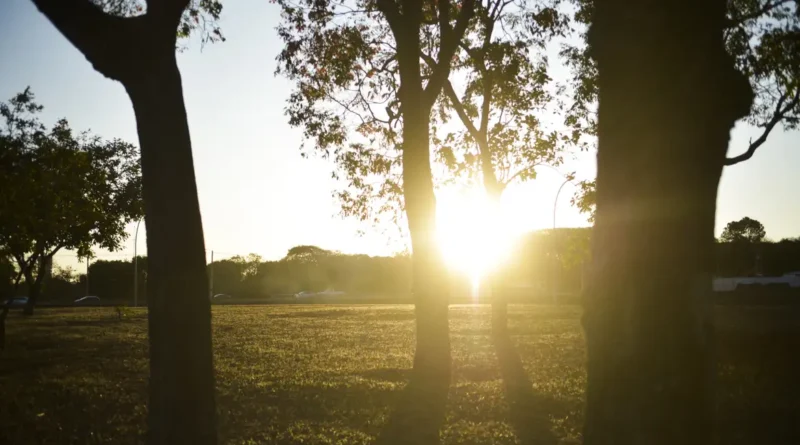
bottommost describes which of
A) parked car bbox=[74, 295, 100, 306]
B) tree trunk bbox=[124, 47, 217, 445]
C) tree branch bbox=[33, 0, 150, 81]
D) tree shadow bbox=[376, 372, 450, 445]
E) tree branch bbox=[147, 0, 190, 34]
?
parked car bbox=[74, 295, 100, 306]

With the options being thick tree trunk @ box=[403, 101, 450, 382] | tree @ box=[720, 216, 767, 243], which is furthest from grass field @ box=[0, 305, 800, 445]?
tree @ box=[720, 216, 767, 243]

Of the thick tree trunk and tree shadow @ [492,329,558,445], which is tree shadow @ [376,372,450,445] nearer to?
the thick tree trunk

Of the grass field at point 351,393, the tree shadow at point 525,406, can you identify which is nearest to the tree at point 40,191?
the grass field at point 351,393

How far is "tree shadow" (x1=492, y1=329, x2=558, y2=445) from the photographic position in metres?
8.41

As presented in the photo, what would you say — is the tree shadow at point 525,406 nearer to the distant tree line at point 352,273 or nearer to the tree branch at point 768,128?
the tree branch at point 768,128

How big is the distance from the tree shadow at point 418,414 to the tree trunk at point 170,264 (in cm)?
310

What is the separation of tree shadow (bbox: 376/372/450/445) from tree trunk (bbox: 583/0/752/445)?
484 centimetres

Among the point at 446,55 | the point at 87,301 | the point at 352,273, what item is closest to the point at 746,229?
the point at 352,273

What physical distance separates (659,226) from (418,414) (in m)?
6.62

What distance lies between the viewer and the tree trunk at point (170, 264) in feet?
18.2

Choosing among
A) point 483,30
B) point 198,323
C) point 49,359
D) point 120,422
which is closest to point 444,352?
point 120,422

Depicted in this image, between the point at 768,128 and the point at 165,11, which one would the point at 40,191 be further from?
the point at 768,128

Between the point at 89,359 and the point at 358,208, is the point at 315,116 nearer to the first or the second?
the point at 358,208

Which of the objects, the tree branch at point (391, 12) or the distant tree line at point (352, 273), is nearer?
the tree branch at point (391, 12)
